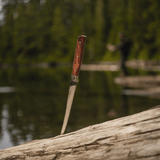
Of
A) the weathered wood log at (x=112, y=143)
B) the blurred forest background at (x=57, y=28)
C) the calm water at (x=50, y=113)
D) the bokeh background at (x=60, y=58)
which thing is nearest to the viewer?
the weathered wood log at (x=112, y=143)

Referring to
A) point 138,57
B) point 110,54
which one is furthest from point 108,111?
point 110,54

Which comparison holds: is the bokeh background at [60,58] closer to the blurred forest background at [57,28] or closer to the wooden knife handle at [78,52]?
the blurred forest background at [57,28]

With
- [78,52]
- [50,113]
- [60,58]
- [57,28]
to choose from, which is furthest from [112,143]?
[57,28]

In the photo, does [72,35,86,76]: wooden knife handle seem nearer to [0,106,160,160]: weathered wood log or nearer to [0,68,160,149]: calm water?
[0,106,160,160]: weathered wood log

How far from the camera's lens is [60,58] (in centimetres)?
6231

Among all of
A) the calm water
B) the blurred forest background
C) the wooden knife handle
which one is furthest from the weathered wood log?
the blurred forest background

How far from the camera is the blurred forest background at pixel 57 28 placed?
55.8 meters

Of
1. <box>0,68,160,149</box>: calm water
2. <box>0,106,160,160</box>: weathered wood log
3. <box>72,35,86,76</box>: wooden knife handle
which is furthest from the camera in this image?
<box>0,68,160,149</box>: calm water

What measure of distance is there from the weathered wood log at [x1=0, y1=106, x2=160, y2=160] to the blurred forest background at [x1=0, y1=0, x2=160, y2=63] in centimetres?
4585

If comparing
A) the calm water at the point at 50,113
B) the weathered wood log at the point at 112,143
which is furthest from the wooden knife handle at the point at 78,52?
the calm water at the point at 50,113

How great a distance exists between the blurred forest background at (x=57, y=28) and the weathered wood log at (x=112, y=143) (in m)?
45.9

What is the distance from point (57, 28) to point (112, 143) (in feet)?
209

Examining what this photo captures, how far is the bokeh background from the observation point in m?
7.36

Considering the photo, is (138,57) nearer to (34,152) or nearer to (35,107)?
(35,107)
